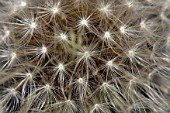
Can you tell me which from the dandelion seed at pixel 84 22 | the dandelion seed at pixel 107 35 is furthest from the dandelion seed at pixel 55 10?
the dandelion seed at pixel 107 35

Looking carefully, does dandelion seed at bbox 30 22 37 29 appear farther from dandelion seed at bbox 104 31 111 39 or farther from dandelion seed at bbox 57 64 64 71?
dandelion seed at bbox 104 31 111 39

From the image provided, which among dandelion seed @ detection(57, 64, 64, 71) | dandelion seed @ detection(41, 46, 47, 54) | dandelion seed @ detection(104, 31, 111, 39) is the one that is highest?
dandelion seed @ detection(41, 46, 47, 54)

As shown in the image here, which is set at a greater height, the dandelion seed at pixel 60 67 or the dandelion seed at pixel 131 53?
the dandelion seed at pixel 60 67

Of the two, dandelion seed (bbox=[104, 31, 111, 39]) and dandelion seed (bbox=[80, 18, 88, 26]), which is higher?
dandelion seed (bbox=[80, 18, 88, 26])

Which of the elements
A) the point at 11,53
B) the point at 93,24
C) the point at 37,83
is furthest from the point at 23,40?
the point at 93,24

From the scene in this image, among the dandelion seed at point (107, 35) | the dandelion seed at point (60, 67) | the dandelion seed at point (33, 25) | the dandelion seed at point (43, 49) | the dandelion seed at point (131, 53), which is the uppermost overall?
the dandelion seed at point (33, 25)

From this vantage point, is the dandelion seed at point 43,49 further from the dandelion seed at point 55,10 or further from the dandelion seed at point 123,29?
the dandelion seed at point 123,29

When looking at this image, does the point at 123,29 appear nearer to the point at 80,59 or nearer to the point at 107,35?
the point at 107,35

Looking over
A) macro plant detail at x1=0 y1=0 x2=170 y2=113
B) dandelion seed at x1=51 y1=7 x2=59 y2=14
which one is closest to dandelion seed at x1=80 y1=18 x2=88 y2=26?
macro plant detail at x1=0 y1=0 x2=170 y2=113

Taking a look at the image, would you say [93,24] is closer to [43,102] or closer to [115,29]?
Result: [115,29]
